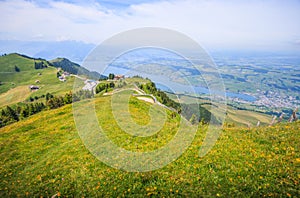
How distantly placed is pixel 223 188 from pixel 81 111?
85.2ft

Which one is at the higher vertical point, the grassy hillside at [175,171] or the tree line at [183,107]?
the grassy hillside at [175,171]

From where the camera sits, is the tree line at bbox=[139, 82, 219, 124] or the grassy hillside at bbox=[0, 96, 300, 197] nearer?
the grassy hillside at bbox=[0, 96, 300, 197]

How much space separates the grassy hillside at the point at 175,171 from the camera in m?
10.1

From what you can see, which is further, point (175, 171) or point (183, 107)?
point (183, 107)

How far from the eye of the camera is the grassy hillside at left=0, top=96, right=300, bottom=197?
10.1 m

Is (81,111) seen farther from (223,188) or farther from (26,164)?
(223,188)

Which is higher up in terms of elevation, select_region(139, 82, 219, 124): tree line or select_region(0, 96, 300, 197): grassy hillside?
select_region(0, 96, 300, 197): grassy hillside

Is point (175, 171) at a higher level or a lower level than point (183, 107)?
higher

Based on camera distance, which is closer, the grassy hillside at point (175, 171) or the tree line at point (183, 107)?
the grassy hillside at point (175, 171)

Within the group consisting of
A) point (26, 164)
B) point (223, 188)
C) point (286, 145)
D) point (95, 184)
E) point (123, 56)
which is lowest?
point (26, 164)

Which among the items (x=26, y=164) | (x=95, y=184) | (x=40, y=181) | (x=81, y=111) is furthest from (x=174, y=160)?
(x=81, y=111)

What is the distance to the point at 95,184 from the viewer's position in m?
11.7

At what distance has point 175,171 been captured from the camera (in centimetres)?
→ 1203

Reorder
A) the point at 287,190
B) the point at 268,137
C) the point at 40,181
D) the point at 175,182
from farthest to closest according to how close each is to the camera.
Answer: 1. the point at 268,137
2. the point at 40,181
3. the point at 175,182
4. the point at 287,190
